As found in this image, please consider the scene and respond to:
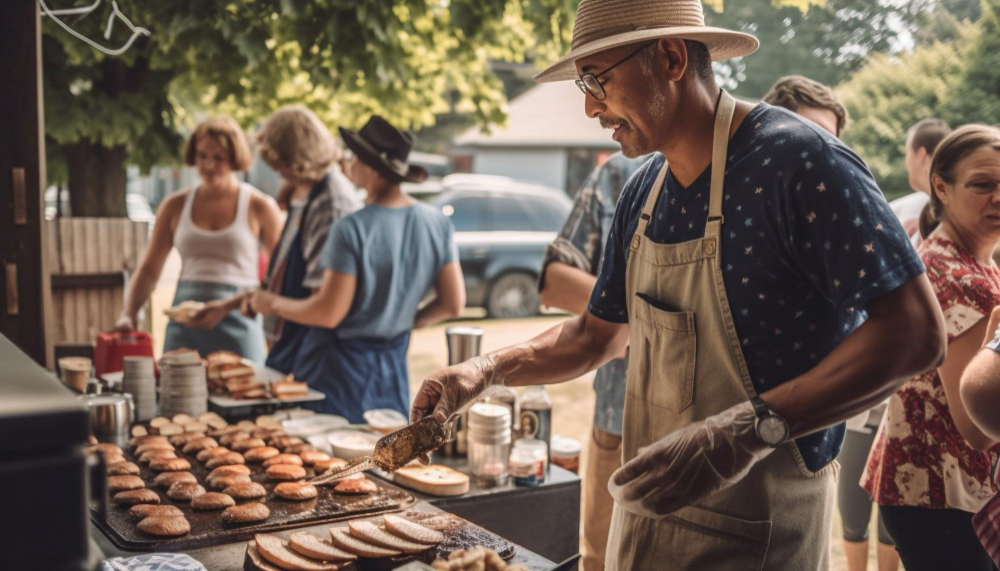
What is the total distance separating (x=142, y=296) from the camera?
207 inches

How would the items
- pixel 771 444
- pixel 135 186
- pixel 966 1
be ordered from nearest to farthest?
pixel 771 444
pixel 966 1
pixel 135 186

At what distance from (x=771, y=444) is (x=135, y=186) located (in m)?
28.6

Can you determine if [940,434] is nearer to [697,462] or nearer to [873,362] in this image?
[873,362]

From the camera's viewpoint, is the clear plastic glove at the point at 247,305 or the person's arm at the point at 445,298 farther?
the clear plastic glove at the point at 247,305

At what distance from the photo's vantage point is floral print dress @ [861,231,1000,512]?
280 centimetres

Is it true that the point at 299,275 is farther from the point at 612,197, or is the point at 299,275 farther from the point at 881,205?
the point at 881,205

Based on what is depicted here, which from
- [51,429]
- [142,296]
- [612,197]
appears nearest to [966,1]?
[612,197]

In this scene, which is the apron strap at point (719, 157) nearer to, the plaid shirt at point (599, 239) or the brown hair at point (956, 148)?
the brown hair at point (956, 148)

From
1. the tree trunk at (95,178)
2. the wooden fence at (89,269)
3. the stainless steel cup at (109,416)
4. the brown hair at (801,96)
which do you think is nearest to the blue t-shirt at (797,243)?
the brown hair at (801,96)

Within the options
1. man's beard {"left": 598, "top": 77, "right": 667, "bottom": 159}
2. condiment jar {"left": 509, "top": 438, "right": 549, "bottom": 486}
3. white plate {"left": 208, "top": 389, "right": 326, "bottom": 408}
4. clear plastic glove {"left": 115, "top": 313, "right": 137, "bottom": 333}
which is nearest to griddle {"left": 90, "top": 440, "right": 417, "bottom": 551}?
condiment jar {"left": 509, "top": 438, "right": 549, "bottom": 486}

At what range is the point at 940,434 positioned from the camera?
2941 mm

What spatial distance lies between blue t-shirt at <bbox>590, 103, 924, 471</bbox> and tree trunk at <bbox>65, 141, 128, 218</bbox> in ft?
18.4

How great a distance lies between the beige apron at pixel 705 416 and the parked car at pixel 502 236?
37.2ft

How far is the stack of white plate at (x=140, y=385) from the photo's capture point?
3.51m
